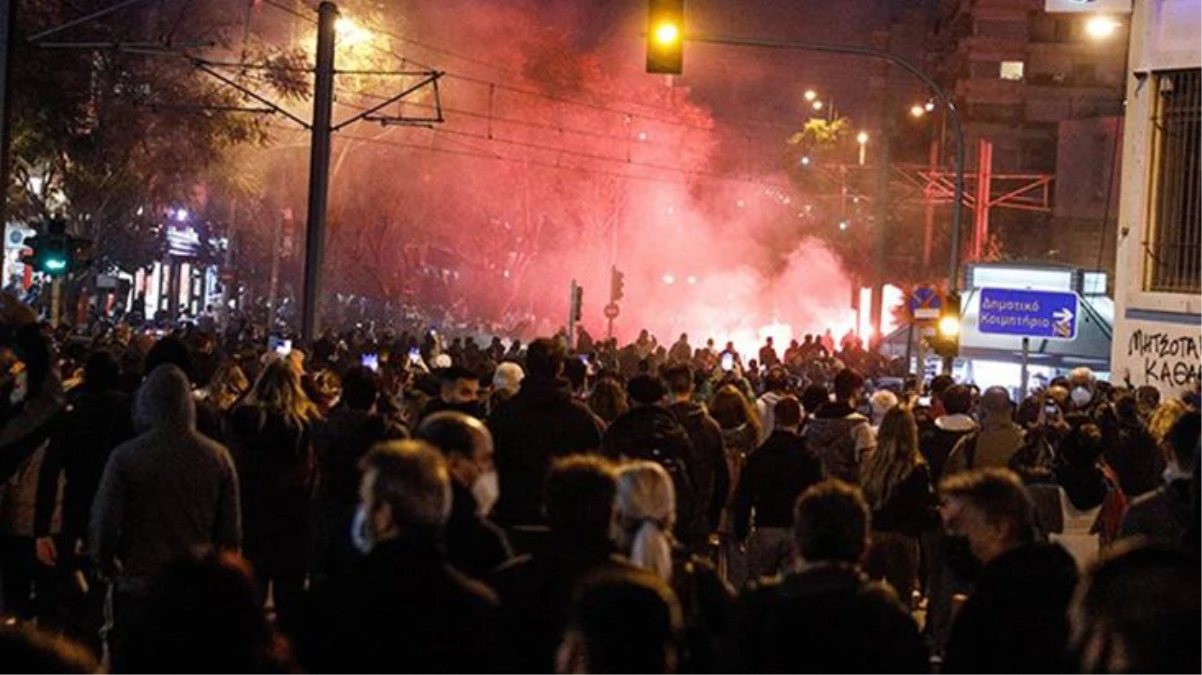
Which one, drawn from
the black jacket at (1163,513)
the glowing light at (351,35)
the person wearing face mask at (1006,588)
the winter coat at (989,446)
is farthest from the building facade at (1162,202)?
the glowing light at (351,35)

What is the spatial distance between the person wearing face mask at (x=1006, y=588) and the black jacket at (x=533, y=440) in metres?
3.51

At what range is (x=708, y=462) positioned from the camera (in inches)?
423

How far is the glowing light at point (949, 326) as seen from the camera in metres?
23.6

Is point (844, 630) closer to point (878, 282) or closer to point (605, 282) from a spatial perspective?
point (878, 282)

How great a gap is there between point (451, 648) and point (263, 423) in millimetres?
4699

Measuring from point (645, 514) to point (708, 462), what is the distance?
16.9ft

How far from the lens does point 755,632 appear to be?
5.07 metres

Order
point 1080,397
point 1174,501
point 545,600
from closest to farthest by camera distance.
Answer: point 545,600
point 1174,501
point 1080,397

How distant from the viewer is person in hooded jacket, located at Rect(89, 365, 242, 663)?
24.8ft

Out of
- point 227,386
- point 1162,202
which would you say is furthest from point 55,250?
point 1162,202

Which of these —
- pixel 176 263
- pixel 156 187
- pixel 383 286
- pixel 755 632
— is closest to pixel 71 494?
pixel 755 632

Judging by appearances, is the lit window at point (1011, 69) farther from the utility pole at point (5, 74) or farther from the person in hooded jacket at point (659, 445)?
the person in hooded jacket at point (659, 445)

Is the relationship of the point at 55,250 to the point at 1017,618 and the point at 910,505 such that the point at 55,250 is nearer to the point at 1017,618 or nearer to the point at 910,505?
the point at 910,505

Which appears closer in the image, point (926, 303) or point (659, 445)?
point (659, 445)
